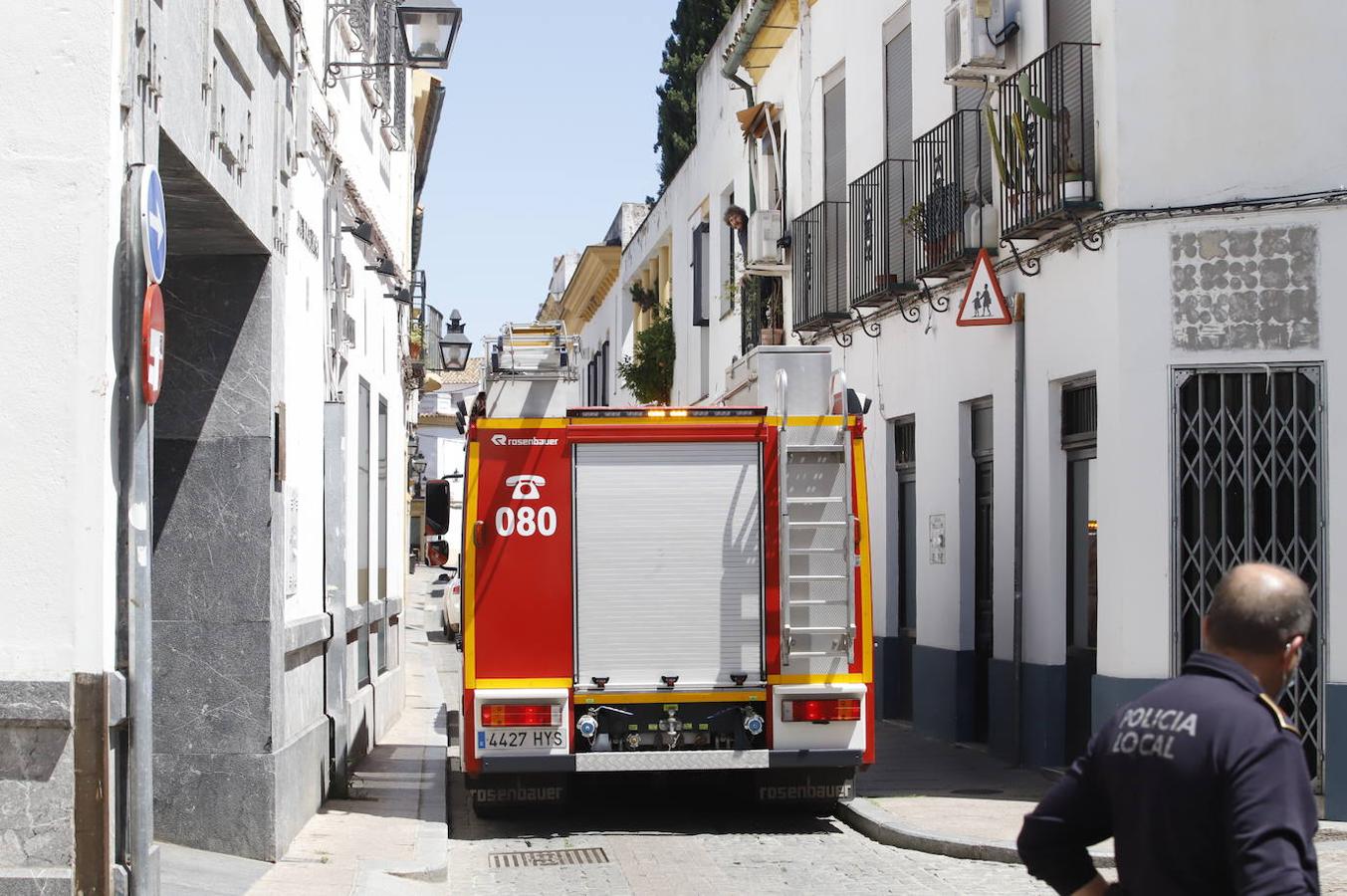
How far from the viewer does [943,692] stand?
54.6ft

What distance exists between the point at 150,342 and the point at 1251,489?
25.7 ft

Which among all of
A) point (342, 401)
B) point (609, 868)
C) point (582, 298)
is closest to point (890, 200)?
point (342, 401)

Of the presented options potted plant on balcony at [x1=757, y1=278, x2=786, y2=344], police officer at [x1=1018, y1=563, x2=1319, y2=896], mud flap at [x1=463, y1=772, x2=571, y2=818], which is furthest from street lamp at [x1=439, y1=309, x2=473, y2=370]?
police officer at [x1=1018, y1=563, x2=1319, y2=896]

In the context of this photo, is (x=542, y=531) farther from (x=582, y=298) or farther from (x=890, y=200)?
(x=582, y=298)

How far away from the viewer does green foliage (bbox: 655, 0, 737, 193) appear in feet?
137

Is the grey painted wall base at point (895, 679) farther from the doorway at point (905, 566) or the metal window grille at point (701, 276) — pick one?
the metal window grille at point (701, 276)

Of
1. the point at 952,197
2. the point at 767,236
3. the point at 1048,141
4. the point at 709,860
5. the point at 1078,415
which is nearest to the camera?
the point at 709,860

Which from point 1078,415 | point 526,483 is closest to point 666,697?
A: point 526,483

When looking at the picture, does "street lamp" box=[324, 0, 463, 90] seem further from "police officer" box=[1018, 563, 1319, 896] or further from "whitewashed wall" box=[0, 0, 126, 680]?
"police officer" box=[1018, 563, 1319, 896]

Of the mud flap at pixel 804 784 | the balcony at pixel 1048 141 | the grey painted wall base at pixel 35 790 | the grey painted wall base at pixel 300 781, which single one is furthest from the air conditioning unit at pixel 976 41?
the grey painted wall base at pixel 35 790

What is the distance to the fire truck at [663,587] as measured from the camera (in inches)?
456

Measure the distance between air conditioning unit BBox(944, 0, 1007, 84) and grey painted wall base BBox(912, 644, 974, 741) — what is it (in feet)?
16.7

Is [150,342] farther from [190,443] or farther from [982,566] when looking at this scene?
[982,566]

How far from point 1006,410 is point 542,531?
16.1 feet
